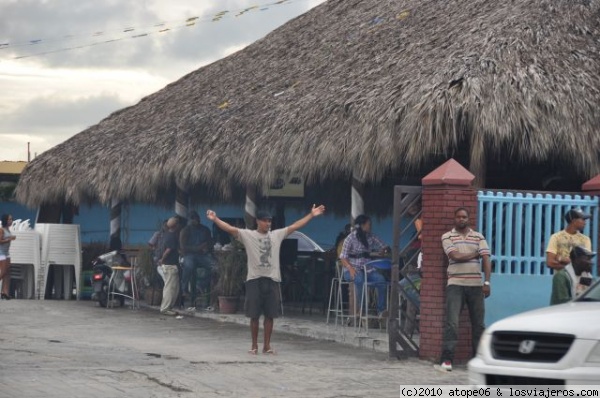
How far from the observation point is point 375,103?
17.3 meters

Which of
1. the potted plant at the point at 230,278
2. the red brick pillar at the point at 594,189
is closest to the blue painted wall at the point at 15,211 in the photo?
the potted plant at the point at 230,278

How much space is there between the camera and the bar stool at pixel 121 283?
23.2m

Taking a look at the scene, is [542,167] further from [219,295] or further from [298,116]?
[219,295]

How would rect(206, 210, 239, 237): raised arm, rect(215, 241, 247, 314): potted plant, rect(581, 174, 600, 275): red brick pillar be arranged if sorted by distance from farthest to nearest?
1. rect(215, 241, 247, 314): potted plant
2. rect(581, 174, 600, 275): red brick pillar
3. rect(206, 210, 239, 237): raised arm

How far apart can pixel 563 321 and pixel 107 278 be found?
1552 cm

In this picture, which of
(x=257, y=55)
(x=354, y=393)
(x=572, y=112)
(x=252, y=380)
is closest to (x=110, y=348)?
(x=252, y=380)

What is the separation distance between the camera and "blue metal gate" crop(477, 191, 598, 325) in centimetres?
1473

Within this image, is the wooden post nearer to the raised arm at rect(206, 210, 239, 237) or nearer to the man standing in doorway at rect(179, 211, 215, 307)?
the raised arm at rect(206, 210, 239, 237)

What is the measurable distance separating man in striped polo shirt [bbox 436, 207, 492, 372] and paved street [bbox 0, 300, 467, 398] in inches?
18.1

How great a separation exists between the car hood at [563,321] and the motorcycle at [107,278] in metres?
14.6

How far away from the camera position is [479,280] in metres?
13.8

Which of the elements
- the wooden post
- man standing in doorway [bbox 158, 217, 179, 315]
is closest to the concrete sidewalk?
man standing in doorway [bbox 158, 217, 179, 315]

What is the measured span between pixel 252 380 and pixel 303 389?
0.77 m

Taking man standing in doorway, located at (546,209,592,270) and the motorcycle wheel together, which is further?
the motorcycle wheel
